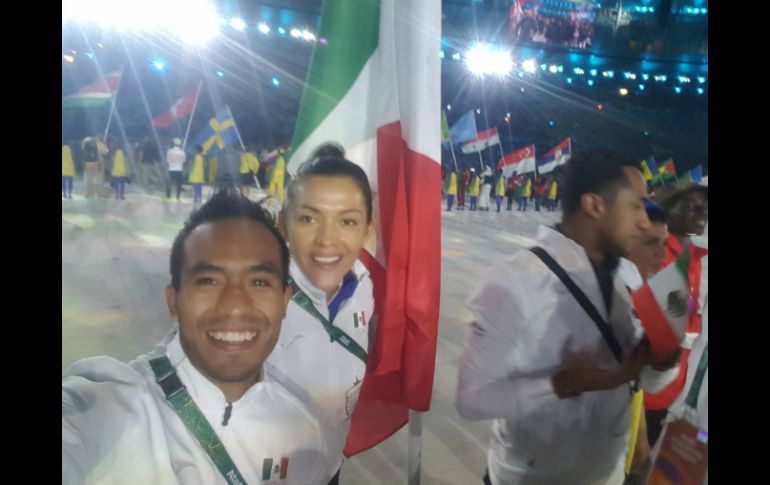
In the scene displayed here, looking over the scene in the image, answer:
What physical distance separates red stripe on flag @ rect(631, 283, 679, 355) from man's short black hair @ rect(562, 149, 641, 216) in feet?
0.97

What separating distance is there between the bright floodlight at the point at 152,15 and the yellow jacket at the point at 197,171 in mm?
244

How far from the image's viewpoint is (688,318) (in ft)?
5.06

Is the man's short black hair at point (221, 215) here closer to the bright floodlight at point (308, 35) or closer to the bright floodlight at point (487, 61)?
the bright floodlight at point (308, 35)

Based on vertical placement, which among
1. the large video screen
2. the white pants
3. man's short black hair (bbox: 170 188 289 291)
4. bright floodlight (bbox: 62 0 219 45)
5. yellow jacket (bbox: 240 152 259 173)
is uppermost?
the large video screen

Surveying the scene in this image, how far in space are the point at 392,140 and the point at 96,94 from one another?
25.0 inches

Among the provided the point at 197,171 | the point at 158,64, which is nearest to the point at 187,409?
the point at 197,171

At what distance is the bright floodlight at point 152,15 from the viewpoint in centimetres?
110

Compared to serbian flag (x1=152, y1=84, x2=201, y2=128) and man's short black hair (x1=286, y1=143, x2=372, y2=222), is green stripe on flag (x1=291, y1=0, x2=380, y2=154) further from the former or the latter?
serbian flag (x1=152, y1=84, x2=201, y2=128)

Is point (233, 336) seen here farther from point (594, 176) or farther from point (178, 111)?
point (594, 176)

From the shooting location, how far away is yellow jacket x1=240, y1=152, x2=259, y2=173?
1.20 metres

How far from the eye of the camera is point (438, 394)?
1511mm

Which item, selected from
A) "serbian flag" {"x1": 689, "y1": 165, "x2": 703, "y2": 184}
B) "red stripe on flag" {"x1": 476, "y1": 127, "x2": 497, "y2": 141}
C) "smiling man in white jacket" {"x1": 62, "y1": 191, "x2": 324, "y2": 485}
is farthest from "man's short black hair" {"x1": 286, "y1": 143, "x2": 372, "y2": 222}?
"serbian flag" {"x1": 689, "y1": 165, "x2": 703, "y2": 184}
